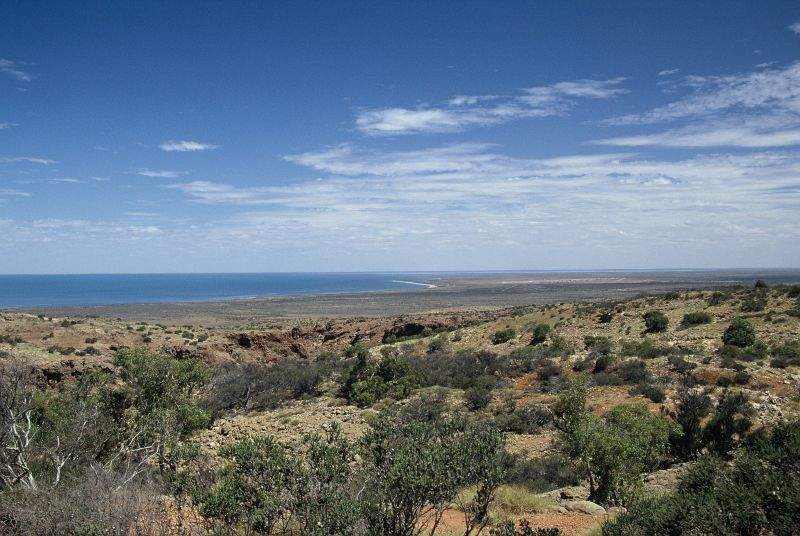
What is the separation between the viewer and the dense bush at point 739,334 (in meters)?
24.6

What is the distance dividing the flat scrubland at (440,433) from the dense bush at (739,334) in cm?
12

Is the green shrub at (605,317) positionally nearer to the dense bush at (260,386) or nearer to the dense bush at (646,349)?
the dense bush at (646,349)

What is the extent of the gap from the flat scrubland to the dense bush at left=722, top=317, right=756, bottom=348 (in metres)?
0.12

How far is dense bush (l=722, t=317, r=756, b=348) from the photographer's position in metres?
24.6

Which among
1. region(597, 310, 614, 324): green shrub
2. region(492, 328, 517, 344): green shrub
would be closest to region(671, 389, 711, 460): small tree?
region(492, 328, 517, 344): green shrub

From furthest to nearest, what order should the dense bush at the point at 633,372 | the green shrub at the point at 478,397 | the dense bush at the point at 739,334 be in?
the dense bush at the point at 739,334, the dense bush at the point at 633,372, the green shrub at the point at 478,397

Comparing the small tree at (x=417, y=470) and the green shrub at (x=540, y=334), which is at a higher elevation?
the small tree at (x=417, y=470)

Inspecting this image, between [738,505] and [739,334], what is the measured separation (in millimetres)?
21306

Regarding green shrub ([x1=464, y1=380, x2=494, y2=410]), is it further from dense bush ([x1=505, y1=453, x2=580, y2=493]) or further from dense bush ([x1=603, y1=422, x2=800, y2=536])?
dense bush ([x1=603, y1=422, x2=800, y2=536])

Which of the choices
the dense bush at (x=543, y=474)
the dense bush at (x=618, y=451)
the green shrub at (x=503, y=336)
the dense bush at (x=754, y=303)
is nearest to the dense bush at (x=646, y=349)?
the dense bush at (x=754, y=303)

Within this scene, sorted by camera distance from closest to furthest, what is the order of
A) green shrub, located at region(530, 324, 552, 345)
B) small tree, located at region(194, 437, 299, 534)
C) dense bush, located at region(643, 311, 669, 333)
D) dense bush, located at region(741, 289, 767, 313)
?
small tree, located at region(194, 437, 299, 534), dense bush, located at region(741, 289, 767, 313), dense bush, located at region(643, 311, 669, 333), green shrub, located at region(530, 324, 552, 345)

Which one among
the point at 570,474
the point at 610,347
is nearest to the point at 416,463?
the point at 570,474

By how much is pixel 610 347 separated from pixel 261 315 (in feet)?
228

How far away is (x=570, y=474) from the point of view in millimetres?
13430
